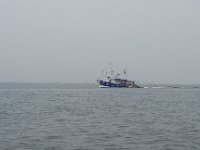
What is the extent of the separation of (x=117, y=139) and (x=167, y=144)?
3.85 meters

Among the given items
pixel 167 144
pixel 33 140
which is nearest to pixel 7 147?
pixel 33 140

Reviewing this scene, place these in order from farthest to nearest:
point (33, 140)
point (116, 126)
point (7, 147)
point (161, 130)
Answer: point (116, 126) < point (161, 130) < point (33, 140) < point (7, 147)

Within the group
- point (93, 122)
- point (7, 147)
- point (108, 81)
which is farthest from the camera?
point (108, 81)

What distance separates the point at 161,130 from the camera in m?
35.9

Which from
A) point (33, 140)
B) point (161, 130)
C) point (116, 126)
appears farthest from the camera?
point (116, 126)

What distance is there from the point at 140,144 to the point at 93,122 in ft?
47.4

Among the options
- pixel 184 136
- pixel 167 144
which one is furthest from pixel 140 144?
pixel 184 136

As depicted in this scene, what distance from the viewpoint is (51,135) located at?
32.3 m

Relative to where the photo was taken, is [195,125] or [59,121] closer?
[195,125]

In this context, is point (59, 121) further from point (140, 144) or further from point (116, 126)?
point (140, 144)

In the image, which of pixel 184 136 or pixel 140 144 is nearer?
pixel 140 144

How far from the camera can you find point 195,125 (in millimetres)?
→ 39969

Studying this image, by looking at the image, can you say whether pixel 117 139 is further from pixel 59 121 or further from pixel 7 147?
pixel 59 121

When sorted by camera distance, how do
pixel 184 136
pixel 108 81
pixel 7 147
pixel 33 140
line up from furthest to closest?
pixel 108 81 < pixel 184 136 < pixel 33 140 < pixel 7 147
